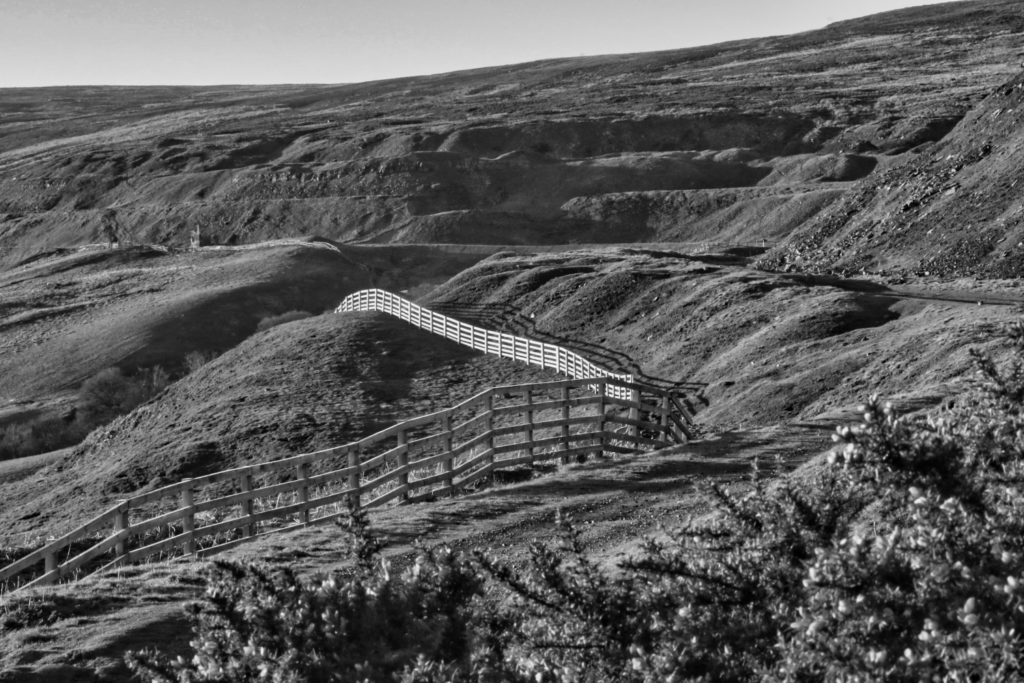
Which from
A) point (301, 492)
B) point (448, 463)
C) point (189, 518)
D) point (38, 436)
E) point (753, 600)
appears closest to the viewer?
point (753, 600)

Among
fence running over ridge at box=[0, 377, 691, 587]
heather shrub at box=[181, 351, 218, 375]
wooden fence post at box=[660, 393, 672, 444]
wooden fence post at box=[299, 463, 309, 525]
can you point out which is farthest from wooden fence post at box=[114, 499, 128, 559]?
heather shrub at box=[181, 351, 218, 375]

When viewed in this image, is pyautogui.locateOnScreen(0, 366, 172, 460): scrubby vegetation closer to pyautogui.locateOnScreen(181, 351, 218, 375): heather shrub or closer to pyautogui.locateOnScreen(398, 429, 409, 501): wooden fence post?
pyautogui.locateOnScreen(181, 351, 218, 375): heather shrub

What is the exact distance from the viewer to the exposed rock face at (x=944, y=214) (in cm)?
4062

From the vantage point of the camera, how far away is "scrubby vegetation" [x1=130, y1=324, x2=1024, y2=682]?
5906mm

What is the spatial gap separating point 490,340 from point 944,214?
15951 millimetres

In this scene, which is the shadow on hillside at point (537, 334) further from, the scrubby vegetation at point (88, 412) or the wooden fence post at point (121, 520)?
the wooden fence post at point (121, 520)

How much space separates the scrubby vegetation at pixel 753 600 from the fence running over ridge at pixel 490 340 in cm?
2254

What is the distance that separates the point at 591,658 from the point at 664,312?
35.1 metres

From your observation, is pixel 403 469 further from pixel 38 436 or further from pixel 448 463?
pixel 38 436

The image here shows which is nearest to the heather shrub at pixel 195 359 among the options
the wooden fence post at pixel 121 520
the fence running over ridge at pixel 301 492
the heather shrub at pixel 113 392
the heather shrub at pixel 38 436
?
the heather shrub at pixel 113 392

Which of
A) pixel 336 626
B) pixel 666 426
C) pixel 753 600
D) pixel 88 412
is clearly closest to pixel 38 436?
pixel 88 412

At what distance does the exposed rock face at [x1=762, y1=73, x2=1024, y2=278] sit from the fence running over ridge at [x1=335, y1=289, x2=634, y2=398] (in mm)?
11670

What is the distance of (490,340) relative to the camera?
132 ft

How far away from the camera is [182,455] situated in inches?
1328
